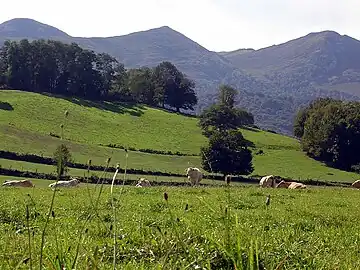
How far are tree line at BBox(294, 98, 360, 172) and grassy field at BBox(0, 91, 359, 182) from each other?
2.80 meters

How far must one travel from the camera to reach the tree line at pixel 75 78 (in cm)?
12556

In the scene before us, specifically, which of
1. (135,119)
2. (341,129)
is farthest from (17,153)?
(341,129)

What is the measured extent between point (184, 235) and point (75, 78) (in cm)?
12362

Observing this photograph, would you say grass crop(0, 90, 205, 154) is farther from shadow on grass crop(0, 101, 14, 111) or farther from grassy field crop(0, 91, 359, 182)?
shadow on grass crop(0, 101, 14, 111)

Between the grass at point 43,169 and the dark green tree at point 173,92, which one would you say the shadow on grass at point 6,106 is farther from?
the dark green tree at point 173,92

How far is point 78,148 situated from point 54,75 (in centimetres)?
4995

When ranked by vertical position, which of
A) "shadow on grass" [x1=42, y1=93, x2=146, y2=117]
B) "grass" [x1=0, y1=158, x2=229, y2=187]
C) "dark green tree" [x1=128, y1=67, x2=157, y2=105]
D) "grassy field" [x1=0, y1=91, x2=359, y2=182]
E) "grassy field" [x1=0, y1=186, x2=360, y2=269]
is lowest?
"grass" [x1=0, y1=158, x2=229, y2=187]

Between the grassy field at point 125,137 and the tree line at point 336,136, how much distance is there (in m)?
2.80

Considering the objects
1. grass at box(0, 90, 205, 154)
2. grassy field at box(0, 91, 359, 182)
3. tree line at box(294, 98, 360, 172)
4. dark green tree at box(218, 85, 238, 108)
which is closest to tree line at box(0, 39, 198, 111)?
grass at box(0, 90, 205, 154)

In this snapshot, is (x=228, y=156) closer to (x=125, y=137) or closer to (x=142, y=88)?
(x=125, y=137)

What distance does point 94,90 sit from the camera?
129000mm

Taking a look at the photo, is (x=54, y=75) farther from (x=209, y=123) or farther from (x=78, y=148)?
(x=78, y=148)

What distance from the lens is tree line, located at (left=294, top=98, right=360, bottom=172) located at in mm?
96312

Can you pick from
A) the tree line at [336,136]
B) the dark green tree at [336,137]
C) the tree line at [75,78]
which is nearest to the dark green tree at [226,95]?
the tree line at [75,78]
